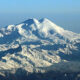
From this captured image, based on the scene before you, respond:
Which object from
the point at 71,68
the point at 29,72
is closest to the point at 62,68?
the point at 71,68

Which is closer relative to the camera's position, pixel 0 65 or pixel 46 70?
pixel 46 70

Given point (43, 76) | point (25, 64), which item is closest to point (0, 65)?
point (25, 64)

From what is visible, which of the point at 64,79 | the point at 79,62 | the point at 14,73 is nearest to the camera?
the point at 64,79

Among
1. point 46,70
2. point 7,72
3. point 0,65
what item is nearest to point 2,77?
point 7,72

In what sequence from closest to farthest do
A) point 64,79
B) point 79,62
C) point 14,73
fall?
point 64,79
point 14,73
point 79,62

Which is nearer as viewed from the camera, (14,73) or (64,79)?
(64,79)

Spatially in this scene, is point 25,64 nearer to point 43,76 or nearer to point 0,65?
point 0,65

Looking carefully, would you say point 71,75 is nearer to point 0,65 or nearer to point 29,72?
point 29,72

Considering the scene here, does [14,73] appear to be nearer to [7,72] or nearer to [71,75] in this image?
[7,72]
